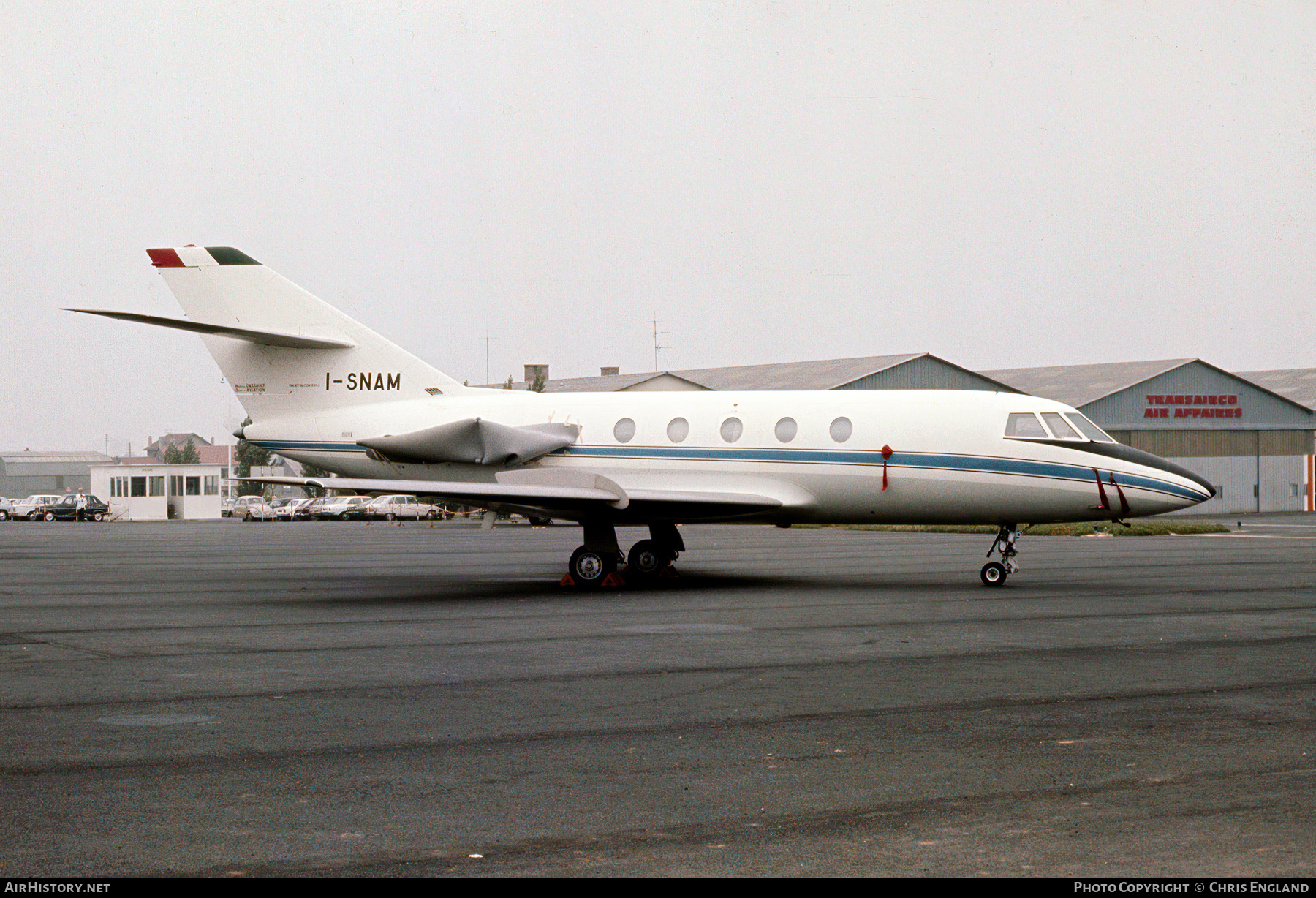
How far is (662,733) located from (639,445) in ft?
41.5

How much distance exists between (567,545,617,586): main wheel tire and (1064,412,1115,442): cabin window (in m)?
7.51

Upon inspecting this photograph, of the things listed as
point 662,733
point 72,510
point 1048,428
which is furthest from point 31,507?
point 662,733

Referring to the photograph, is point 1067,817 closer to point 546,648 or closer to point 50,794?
point 50,794

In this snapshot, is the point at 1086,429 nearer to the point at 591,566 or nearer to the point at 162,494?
the point at 591,566

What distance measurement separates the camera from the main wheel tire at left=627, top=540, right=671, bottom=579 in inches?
854

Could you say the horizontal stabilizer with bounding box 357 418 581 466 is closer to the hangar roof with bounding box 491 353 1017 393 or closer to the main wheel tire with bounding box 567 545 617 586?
the main wheel tire with bounding box 567 545 617 586

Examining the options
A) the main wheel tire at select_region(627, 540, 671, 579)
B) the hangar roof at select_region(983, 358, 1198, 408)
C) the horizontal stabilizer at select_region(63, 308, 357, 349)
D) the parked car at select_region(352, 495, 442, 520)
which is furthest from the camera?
the parked car at select_region(352, 495, 442, 520)

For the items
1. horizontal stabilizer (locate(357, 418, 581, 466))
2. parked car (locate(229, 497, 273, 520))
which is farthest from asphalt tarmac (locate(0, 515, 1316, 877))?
parked car (locate(229, 497, 273, 520))

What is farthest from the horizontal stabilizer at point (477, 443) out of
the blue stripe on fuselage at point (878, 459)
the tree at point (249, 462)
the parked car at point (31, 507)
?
the tree at point (249, 462)

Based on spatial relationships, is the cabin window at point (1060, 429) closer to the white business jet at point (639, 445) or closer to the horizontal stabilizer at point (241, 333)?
the white business jet at point (639, 445)

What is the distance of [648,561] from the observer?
71.2 feet

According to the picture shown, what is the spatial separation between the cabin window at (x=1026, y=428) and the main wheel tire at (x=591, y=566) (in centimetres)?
652
